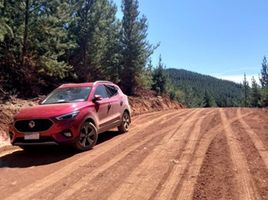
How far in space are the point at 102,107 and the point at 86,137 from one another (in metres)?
1.37

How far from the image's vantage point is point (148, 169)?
786 cm

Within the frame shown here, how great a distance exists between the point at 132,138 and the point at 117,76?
20.1 meters

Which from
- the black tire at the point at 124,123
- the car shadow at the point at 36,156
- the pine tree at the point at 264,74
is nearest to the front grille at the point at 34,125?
the car shadow at the point at 36,156

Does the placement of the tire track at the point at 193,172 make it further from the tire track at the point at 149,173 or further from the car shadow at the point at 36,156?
the car shadow at the point at 36,156

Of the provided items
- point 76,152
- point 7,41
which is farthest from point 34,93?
point 76,152

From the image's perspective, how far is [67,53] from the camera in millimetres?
25234

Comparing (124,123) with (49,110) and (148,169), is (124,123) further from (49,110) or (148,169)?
(148,169)

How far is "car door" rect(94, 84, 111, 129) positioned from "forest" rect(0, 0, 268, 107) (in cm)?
489

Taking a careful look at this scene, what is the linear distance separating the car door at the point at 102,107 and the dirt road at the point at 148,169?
60 cm

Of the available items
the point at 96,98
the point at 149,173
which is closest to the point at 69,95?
the point at 96,98

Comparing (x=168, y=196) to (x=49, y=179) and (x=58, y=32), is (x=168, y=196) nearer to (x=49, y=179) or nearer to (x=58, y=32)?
(x=49, y=179)

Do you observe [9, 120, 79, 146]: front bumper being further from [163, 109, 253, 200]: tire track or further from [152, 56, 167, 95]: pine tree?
[152, 56, 167, 95]: pine tree

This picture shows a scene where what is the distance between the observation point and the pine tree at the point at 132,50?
106 ft

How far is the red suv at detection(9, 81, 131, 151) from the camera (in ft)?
31.7
